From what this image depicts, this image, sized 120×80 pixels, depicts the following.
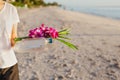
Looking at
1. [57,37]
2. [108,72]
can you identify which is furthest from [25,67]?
[57,37]

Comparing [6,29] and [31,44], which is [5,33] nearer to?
[6,29]

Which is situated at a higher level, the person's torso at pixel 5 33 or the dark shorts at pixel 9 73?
the person's torso at pixel 5 33

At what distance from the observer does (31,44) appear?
10.7 feet

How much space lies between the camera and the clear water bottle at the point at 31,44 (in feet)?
10.7

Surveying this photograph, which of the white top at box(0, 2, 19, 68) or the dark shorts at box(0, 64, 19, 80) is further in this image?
the dark shorts at box(0, 64, 19, 80)

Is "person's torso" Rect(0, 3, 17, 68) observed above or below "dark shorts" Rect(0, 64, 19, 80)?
above

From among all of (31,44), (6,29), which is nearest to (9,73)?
(31,44)

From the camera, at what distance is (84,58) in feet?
28.8

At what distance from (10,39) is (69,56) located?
19.4ft

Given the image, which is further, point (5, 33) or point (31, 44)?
point (31, 44)

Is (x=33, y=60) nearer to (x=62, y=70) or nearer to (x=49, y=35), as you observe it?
(x=62, y=70)

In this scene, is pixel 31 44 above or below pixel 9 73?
above

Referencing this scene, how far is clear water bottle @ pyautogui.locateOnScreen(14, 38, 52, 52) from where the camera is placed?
3.27 metres

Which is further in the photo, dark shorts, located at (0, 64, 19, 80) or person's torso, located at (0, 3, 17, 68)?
dark shorts, located at (0, 64, 19, 80)
